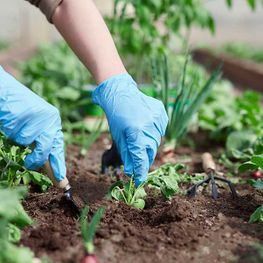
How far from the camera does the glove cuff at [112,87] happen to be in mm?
1939

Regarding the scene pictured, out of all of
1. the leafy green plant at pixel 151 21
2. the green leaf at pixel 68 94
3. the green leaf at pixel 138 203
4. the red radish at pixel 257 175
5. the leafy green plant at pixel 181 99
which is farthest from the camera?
the leafy green plant at pixel 151 21

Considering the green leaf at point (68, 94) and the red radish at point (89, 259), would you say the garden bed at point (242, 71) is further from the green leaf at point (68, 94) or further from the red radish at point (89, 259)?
the red radish at point (89, 259)

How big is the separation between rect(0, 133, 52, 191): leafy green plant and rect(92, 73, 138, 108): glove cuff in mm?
344

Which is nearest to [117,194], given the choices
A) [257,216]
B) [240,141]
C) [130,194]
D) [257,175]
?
[130,194]

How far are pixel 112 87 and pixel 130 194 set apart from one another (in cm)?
40

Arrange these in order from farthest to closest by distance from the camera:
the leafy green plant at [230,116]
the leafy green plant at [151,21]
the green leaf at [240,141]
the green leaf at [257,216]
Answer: the leafy green plant at [151,21], the leafy green plant at [230,116], the green leaf at [240,141], the green leaf at [257,216]

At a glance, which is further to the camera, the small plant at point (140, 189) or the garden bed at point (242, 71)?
the garden bed at point (242, 71)

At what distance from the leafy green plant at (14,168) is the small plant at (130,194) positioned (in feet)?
0.71

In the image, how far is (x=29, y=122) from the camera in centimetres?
170

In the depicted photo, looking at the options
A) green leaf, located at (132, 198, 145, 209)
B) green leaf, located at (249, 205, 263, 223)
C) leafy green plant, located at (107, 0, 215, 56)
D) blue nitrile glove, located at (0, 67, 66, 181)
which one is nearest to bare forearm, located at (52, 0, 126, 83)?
blue nitrile glove, located at (0, 67, 66, 181)

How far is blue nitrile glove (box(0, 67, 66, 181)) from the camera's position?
1.69 meters

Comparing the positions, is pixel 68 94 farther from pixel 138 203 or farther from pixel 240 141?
pixel 138 203

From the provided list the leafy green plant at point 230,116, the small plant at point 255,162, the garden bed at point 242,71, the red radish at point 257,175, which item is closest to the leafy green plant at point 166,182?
the small plant at point 255,162

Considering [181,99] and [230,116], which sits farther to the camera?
[230,116]
